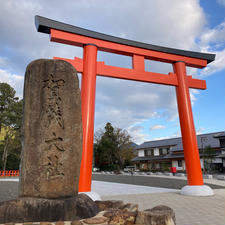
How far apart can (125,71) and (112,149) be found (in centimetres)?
2675

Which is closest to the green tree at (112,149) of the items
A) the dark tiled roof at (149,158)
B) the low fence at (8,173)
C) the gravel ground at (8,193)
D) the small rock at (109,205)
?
the dark tiled roof at (149,158)

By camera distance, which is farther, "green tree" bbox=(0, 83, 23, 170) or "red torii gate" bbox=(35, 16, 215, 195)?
"green tree" bbox=(0, 83, 23, 170)

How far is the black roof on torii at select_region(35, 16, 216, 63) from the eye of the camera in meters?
6.45

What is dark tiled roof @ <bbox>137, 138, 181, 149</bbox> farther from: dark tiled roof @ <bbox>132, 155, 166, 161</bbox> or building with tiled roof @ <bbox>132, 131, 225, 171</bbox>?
dark tiled roof @ <bbox>132, 155, 166, 161</bbox>

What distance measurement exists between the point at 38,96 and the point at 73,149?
1169mm

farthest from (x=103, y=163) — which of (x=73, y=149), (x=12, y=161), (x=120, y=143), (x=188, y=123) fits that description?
(x=73, y=149)

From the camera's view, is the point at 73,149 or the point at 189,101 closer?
the point at 73,149

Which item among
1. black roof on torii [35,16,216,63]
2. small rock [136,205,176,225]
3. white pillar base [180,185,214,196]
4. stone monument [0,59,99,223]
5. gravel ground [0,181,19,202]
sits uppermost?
black roof on torii [35,16,216,63]

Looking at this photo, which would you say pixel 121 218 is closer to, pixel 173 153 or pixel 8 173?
pixel 8 173

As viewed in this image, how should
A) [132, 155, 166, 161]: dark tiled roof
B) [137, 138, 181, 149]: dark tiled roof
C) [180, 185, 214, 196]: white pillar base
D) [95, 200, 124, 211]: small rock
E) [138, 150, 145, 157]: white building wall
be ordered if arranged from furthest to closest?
[138, 150, 145, 157]: white building wall, [137, 138, 181, 149]: dark tiled roof, [132, 155, 166, 161]: dark tiled roof, [180, 185, 214, 196]: white pillar base, [95, 200, 124, 211]: small rock

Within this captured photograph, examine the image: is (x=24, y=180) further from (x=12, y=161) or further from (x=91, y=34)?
(x=12, y=161)

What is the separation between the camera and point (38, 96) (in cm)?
339

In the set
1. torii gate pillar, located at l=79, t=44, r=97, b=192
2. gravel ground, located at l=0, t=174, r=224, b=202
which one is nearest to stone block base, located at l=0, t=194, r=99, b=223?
torii gate pillar, located at l=79, t=44, r=97, b=192

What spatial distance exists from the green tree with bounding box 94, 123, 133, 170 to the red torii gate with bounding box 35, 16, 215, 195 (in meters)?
24.4
